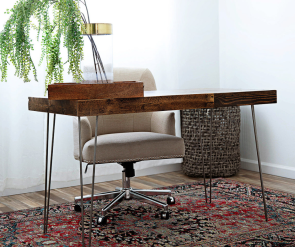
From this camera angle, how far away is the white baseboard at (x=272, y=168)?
10.7 ft

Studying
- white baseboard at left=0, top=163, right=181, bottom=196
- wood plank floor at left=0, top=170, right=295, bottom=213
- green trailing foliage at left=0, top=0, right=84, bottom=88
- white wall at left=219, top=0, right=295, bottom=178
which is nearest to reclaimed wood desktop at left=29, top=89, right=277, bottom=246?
green trailing foliage at left=0, top=0, right=84, bottom=88

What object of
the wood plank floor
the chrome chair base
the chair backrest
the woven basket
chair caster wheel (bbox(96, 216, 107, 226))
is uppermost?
the chair backrest

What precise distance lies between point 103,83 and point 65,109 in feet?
0.62

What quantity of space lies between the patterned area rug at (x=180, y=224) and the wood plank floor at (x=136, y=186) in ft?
0.73

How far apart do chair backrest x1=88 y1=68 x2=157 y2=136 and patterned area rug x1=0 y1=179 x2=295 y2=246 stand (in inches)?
18.6

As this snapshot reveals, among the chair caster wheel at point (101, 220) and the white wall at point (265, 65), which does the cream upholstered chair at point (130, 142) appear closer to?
the chair caster wheel at point (101, 220)

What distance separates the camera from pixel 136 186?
125 inches

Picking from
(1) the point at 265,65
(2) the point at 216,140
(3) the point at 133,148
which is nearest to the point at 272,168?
(2) the point at 216,140

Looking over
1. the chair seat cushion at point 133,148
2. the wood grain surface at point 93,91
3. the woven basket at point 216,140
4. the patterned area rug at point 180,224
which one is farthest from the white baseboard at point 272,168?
the wood grain surface at point 93,91

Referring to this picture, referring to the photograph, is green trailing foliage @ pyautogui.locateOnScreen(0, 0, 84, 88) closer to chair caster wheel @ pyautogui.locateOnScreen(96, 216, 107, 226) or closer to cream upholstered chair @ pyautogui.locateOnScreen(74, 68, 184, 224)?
cream upholstered chair @ pyautogui.locateOnScreen(74, 68, 184, 224)

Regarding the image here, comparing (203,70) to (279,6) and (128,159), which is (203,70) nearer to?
(279,6)

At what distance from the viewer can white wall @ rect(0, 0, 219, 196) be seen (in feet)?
9.68

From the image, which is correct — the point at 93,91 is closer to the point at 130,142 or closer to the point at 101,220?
the point at 130,142

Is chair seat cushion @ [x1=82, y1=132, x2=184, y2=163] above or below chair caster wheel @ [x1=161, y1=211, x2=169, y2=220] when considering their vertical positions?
above
